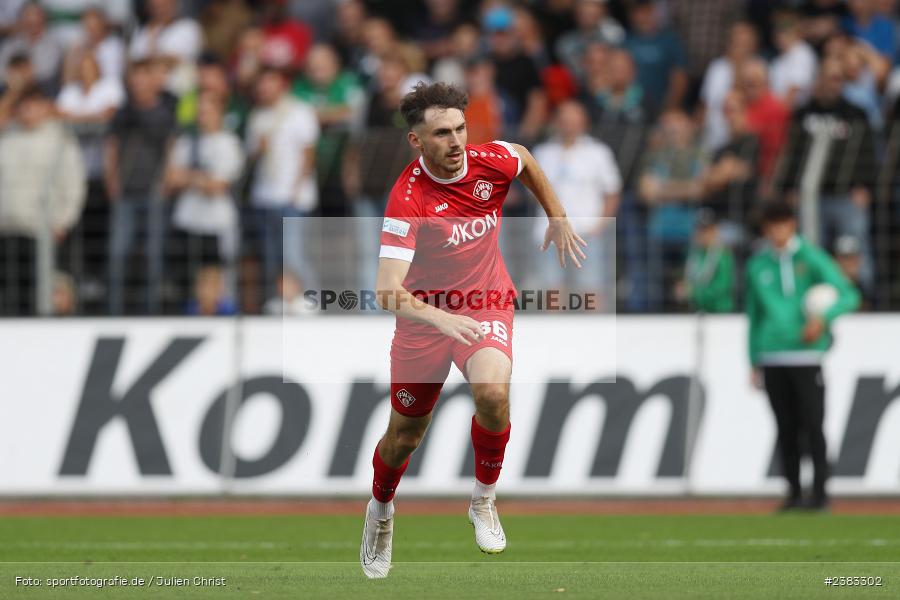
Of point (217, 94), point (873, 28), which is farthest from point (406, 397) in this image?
point (873, 28)

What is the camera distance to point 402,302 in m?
8.26

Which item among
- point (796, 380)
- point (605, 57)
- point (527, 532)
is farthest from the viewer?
point (605, 57)

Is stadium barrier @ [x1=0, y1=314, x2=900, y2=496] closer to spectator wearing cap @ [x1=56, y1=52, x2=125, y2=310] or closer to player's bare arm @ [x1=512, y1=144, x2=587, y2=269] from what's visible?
spectator wearing cap @ [x1=56, y1=52, x2=125, y2=310]

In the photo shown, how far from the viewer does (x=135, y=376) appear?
1476 cm

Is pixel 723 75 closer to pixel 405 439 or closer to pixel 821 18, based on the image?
pixel 821 18

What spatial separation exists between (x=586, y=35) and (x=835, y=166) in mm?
3873

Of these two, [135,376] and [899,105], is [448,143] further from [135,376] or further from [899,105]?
[899,105]

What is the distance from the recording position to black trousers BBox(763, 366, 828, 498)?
13.4 metres

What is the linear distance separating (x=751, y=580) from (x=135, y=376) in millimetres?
7788

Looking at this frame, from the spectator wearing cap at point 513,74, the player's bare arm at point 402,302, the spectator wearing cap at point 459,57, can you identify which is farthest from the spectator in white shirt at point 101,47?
the player's bare arm at point 402,302

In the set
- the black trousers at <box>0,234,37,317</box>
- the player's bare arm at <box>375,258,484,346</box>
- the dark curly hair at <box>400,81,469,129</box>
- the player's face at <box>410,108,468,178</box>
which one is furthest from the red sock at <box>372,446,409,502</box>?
the black trousers at <box>0,234,37,317</box>

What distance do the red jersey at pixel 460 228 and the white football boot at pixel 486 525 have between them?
107 centimetres

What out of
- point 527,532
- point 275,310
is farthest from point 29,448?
point 527,532

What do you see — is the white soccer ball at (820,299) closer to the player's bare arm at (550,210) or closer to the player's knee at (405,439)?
the player's bare arm at (550,210)
